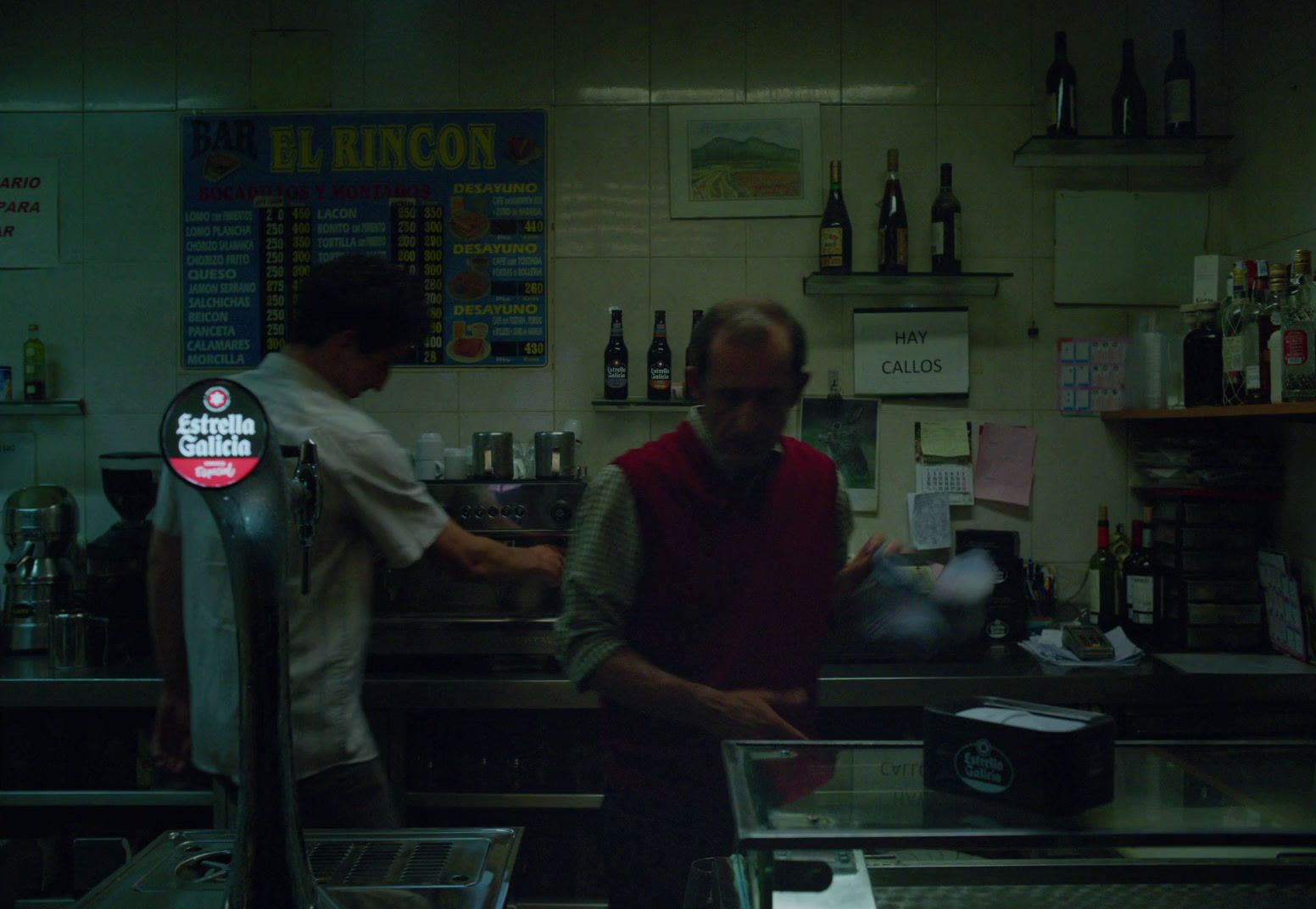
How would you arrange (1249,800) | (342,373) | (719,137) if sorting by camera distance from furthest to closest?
(719,137)
(342,373)
(1249,800)

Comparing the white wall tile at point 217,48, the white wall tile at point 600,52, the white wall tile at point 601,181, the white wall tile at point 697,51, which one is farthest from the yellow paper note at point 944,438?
the white wall tile at point 217,48

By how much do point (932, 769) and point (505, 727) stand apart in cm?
187

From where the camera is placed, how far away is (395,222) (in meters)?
3.25

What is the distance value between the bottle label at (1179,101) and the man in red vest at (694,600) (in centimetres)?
212

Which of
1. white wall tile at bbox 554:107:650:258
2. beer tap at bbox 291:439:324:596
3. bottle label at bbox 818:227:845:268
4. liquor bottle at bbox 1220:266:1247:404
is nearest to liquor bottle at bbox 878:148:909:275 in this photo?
bottle label at bbox 818:227:845:268

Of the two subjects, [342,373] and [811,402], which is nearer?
[342,373]

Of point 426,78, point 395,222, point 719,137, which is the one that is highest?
point 426,78

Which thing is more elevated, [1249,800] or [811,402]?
[811,402]

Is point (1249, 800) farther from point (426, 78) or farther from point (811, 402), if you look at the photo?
point (426, 78)

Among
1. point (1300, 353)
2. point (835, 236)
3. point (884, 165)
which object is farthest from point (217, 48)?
point (1300, 353)

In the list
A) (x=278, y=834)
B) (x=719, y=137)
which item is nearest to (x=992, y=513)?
(x=719, y=137)

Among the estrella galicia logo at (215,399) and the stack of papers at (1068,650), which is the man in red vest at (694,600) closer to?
the estrella galicia logo at (215,399)

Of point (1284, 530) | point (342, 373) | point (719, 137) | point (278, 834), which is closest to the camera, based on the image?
point (278, 834)

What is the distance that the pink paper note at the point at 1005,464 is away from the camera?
3223 mm
